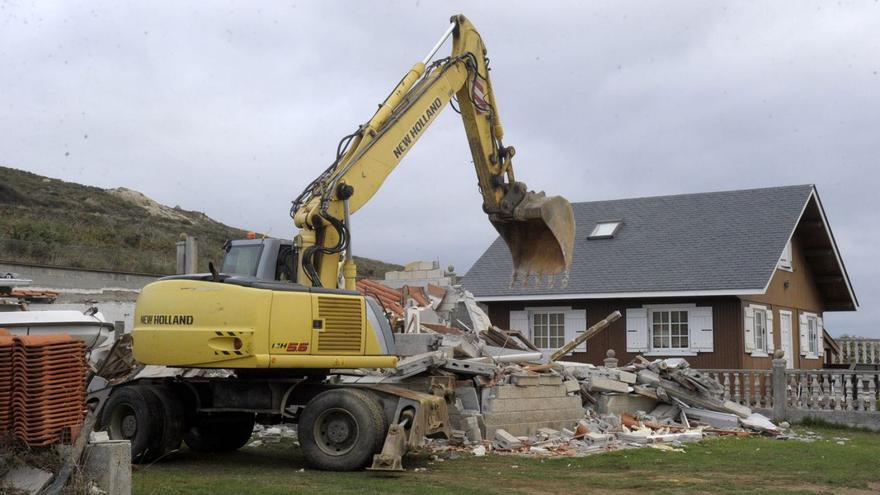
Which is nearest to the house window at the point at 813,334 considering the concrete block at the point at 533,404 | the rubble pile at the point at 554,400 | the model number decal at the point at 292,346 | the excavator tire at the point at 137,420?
the rubble pile at the point at 554,400

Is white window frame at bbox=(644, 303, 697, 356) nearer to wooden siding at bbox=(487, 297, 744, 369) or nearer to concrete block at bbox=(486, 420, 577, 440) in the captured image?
wooden siding at bbox=(487, 297, 744, 369)

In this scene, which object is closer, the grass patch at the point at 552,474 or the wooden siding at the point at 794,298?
the grass patch at the point at 552,474

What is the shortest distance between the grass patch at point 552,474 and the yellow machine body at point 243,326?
53.9 inches

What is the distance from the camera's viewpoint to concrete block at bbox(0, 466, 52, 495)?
24.1 feet

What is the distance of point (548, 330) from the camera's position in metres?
27.1

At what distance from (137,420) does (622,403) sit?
29.6 ft

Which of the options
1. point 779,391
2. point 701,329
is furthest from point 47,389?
point 701,329

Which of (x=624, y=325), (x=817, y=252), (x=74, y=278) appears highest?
(x=817, y=252)

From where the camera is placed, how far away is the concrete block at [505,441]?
47.1ft

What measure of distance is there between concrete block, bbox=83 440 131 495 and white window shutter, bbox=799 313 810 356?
24267 mm

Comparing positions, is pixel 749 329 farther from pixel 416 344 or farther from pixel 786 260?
pixel 416 344

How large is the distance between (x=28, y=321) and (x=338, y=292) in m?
3.74

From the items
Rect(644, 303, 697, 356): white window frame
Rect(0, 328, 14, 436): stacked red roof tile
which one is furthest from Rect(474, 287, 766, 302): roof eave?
Rect(0, 328, 14, 436): stacked red roof tile

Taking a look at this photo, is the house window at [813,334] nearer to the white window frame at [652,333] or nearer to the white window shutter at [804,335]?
the white window shutter at [804,335]
